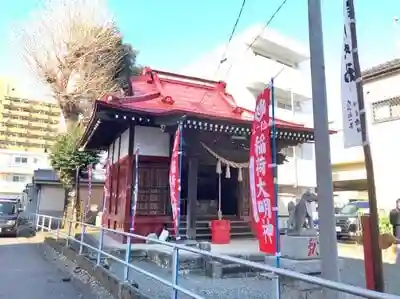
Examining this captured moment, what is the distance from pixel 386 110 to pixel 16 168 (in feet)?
141

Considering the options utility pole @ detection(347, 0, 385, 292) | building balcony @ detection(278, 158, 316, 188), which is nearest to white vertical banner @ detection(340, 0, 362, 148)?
utility pole @ detection(347, 0, 385, 292)

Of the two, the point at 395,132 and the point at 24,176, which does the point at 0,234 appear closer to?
the point at 395,132

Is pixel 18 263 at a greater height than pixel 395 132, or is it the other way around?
pixel 395 132

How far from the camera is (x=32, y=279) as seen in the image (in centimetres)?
765

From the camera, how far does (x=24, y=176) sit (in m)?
46.3

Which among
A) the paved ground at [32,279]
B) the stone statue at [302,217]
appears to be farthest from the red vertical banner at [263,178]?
the paved ground at [32,279]

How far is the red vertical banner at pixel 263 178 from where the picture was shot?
15.3ft

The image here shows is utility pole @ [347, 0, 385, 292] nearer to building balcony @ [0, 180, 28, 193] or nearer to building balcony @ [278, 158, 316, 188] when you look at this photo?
building balcony @ [278, 158, 316, 188]

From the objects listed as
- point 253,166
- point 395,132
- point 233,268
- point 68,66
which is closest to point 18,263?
point 233,268

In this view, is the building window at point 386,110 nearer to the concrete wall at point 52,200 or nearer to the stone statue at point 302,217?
the stone statue at point 302,217

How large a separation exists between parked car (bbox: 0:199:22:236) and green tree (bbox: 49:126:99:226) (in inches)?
97.7

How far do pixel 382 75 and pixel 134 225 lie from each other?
14213mm

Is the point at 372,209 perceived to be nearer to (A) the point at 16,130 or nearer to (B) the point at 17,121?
(A) the point at 16,130

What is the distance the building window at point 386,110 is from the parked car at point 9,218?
19074mm
